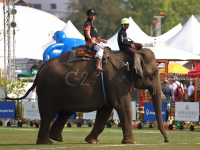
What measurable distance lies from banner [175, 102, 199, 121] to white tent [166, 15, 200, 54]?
12.1 m

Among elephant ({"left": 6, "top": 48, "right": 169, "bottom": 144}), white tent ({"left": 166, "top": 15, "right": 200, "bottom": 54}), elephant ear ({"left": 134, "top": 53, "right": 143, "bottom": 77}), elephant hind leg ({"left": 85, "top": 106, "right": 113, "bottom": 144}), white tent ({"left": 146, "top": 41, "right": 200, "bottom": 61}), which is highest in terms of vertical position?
white tent ({"left": 166, "top": 15, "right": 200, "bottom": 54})

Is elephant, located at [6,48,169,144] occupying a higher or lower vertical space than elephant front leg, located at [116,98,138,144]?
higher

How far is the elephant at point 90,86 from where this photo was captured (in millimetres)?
14859

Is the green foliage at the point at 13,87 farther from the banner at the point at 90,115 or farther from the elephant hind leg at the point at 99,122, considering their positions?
the elephant hind leg at the point at 99,122

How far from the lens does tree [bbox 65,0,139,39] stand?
95625mm

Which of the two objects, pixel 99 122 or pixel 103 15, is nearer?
pixel 99 122

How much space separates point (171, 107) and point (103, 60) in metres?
9.46

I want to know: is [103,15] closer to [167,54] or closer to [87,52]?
[167,54]

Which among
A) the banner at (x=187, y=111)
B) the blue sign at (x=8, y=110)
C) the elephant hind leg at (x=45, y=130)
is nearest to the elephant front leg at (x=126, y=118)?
the elephant hind leg at (x=45, y=130)

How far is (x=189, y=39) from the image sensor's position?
119 feet

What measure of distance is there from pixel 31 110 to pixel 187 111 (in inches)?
270

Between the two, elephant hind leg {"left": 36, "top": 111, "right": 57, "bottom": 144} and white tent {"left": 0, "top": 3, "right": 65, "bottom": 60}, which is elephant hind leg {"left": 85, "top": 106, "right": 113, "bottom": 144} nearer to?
elephant hind leg {"left": 36, "top": 111, "right": 57, "bottom": 144}

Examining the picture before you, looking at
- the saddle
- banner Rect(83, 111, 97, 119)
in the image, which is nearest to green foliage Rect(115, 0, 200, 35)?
banner Rect(83, 111, 97, 119)

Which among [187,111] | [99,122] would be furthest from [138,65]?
[187,111]
